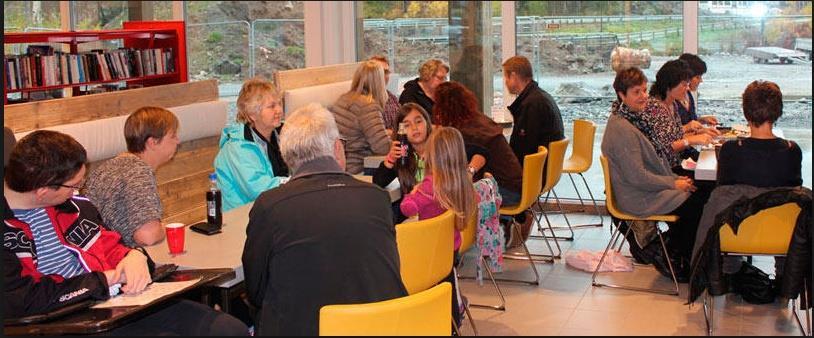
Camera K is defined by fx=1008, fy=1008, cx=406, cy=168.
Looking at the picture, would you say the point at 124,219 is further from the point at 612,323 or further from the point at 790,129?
the point at 790,129

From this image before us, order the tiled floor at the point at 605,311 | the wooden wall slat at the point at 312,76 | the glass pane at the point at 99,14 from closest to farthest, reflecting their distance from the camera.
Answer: the tiled floor at the point at 605,311 → the wooden wall slat at the point at 312,76 → the glass pane at the point at 99,14

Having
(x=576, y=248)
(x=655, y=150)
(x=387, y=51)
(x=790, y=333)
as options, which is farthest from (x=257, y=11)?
(x=790, y=333)

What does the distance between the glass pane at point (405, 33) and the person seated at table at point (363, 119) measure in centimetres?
194

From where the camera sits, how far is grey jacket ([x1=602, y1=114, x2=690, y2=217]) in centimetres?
581

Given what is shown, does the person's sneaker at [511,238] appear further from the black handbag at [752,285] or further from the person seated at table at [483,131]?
the black handbag at [752,285]

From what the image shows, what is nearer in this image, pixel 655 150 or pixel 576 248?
pixel 655 150

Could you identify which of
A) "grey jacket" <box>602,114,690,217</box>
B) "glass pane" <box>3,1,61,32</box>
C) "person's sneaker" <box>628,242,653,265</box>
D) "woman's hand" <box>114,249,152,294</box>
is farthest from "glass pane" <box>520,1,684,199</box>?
"woman's hand" <box>114,249,152,294</box>

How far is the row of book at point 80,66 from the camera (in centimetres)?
850

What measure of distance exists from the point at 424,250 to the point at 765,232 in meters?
1.91

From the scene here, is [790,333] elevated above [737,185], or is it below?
below

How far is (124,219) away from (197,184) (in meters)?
3.10

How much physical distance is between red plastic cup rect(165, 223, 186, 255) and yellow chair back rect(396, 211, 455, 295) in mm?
821

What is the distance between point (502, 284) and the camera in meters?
6.26

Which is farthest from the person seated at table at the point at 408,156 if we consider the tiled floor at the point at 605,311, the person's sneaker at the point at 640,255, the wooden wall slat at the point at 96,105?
the wooden wall slat at the point at 96,105
